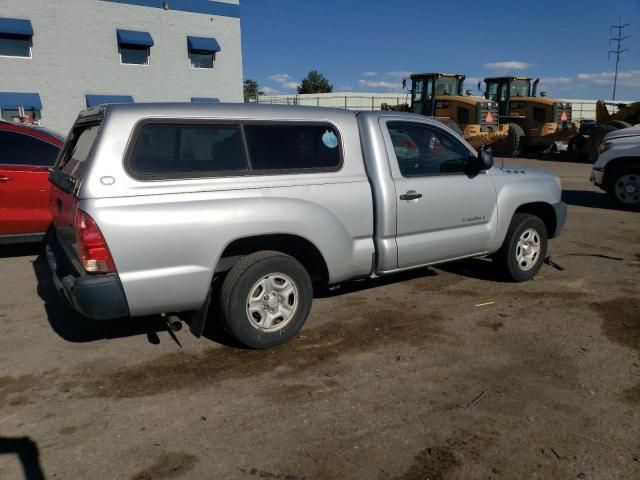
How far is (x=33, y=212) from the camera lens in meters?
6.61

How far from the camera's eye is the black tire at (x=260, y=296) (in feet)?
12.8

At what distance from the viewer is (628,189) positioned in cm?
1032

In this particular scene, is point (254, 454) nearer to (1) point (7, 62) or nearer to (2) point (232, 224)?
(2) point (232, 224)

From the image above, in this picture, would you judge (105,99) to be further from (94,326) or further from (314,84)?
(314,84)

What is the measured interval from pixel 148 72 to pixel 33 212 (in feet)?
56.2

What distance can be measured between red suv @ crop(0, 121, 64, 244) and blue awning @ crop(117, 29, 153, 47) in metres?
15.8

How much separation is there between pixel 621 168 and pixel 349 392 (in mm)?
9202

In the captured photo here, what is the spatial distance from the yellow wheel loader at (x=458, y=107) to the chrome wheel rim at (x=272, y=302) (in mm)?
17165

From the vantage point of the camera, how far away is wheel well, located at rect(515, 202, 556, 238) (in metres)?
5.87

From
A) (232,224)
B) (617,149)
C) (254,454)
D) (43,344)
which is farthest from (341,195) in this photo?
(617,149)

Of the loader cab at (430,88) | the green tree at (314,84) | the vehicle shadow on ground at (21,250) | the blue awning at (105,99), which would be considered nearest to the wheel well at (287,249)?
the vehicle shadow on ground at (21,250)

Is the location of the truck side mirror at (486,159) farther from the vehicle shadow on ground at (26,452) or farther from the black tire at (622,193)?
the black tire at (622,193)

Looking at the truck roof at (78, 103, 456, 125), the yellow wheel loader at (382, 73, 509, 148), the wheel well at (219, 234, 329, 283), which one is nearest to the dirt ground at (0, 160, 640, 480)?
the wheel well at (219, 234, 329, 283)

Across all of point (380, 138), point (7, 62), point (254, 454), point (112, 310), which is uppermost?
point (7, 62)
